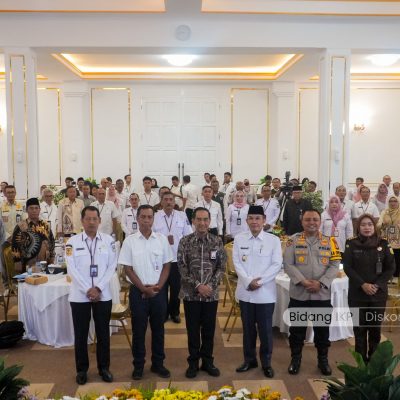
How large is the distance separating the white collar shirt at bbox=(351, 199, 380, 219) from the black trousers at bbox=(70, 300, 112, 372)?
16.5ft

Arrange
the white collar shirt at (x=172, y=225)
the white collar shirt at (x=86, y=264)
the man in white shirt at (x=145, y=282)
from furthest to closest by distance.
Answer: the white collar shirt at (x=172, y=225) < the man in white shirt at (x=145, y=282) < the white collar shirt at (x=86, y=264)

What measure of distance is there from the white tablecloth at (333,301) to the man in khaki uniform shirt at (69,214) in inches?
130

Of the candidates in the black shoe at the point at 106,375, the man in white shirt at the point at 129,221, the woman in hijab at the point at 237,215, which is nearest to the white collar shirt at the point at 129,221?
the man in white shirt at the point at 129,221

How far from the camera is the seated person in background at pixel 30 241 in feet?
18.8

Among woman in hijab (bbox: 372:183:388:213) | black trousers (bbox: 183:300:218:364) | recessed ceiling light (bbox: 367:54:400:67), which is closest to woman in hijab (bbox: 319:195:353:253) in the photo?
woman in hijab (bbox: 372:183:388:213)

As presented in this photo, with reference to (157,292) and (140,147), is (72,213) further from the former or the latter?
(140,147)

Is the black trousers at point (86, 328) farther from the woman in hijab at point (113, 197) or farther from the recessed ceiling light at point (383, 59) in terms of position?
the recessed ceiling light at point (383, 59)

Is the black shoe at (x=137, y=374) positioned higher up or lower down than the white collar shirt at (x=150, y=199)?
lower down

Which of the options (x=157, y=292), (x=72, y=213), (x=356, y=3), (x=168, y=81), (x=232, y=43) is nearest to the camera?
(x=157, y=292)

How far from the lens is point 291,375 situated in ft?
14.5

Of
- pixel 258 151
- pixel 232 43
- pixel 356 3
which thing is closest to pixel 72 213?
pixel 232 43

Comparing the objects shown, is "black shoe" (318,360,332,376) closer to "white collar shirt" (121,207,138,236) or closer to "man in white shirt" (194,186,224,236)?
"white collar shirt" (121,207,138,236)

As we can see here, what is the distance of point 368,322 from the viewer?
4324 mm

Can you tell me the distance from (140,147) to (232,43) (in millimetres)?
5692
